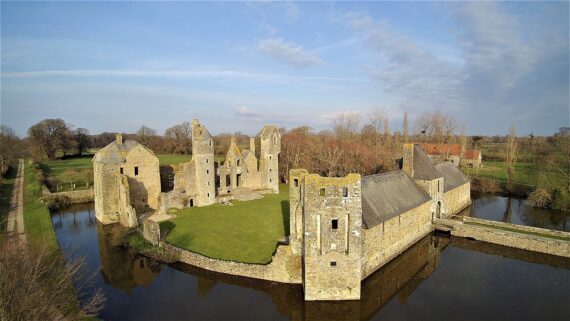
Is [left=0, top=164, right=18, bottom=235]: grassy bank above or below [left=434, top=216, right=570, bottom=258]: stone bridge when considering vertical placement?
above

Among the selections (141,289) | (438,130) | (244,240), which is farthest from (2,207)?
(438,130)

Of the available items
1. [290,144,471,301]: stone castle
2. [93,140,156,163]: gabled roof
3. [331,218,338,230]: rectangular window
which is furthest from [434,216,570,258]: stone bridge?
[93,140,156,163]: gabled roof

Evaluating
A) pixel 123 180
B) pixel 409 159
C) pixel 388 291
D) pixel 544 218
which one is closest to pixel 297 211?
pixel 388 291

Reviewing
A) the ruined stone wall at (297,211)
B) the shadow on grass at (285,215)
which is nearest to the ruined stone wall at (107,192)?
the shadow on grass at (285,215)

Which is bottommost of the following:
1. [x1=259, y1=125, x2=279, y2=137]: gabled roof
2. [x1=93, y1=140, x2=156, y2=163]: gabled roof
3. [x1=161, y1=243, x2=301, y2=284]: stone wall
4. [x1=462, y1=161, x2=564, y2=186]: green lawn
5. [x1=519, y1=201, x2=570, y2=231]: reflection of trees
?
[x1=519, y1=201, x2=570, y2=231]: reflection of trees

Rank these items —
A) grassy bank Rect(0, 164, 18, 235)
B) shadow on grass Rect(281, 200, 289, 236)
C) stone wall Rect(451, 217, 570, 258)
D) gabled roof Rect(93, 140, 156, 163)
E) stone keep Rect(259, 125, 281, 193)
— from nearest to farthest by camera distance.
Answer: stone wall Rect(451, 217, 570, 258) < shadow on grass Rect(281, 200, 289, 236) < grassy bank Rect(0, 164, 18, 235) < gabled roof Rect(93, 140, 156, 163) < stone keep Rect(259, 125, 281, 193)

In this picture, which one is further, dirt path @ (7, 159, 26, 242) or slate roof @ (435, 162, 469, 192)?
slate roof @ (435, 162, 469, 192)

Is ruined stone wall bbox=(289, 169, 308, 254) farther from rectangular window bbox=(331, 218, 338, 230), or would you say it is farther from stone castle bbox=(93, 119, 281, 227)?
stone castle bbox=(93, 119, 281, 227)

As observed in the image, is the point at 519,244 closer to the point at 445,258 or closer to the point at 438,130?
the point at 445,258
